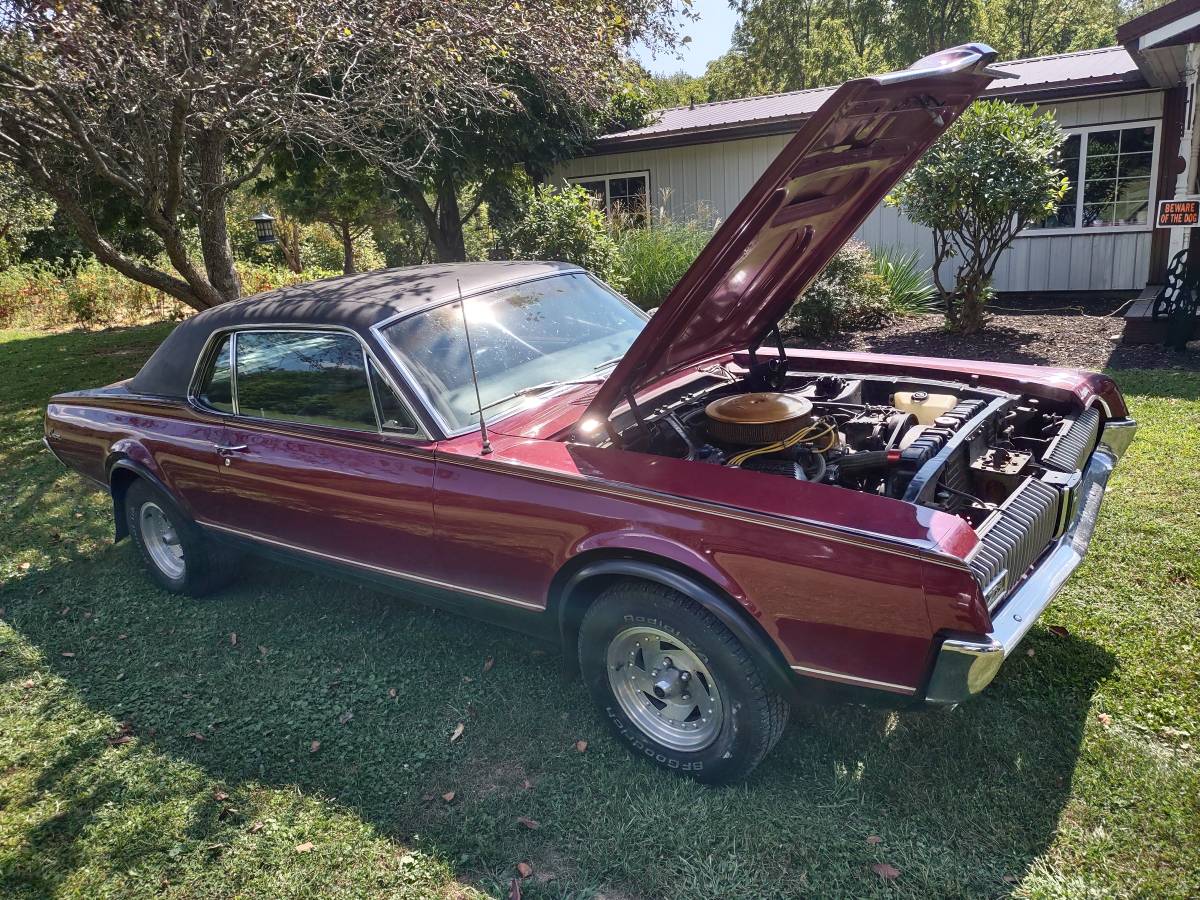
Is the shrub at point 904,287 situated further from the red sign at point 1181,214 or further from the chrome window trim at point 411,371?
the chrome window trim at point 411,371

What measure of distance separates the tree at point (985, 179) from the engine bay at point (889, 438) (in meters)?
5.38

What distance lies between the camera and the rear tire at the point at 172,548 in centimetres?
438

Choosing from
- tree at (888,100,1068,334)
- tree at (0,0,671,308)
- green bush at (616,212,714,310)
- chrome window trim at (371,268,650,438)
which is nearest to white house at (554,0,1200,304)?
tree at (888,100,1068,334)

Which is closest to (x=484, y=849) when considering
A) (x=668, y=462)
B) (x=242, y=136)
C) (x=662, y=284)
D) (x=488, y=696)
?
→ (x=488, y=696)

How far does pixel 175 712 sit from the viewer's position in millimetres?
3576

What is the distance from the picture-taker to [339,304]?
369cm

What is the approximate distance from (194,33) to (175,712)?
5484 millimetres

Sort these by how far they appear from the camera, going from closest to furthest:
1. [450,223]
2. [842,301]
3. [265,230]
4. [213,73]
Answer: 1. [213,73]
2. [842,301]
3. [265,230]
4. [450,223]

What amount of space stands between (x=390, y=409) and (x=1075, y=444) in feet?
8.89

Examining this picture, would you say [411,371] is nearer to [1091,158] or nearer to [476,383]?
[476,383]

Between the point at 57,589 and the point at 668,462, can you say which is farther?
the point at 57,589

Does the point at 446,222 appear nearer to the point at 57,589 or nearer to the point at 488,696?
A: the point at 57,589

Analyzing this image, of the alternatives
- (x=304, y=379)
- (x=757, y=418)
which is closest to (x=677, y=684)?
(x=757, y=418)

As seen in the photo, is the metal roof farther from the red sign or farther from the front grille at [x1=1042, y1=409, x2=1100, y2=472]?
the front grille at [x1=1042, y1=409, x2=1100, y2=472]
